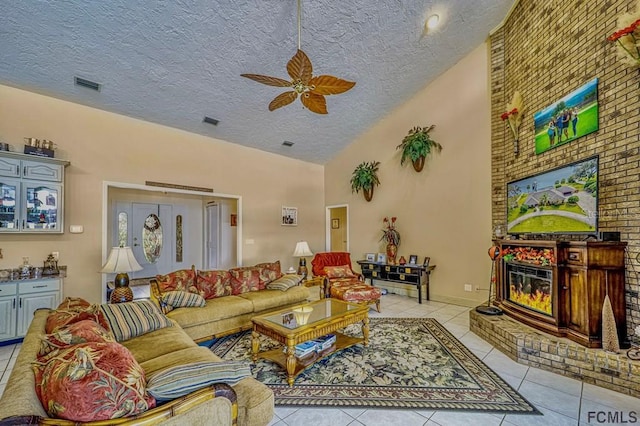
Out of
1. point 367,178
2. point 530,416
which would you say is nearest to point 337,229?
point 367,178

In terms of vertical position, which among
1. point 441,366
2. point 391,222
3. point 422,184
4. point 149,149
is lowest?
point 441,366

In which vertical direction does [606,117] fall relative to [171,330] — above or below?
above

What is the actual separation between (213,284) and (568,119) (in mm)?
4826

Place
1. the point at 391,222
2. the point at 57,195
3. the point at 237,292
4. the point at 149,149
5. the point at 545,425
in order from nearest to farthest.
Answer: the point at 545,425
the point at 57,195
the point at 237,292
the point at 149,149
the point at 391,222

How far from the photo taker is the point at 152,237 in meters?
7.54

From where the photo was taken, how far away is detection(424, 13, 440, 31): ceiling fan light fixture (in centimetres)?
395

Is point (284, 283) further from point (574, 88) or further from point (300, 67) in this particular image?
point (574, 88)

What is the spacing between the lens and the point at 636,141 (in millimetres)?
2570

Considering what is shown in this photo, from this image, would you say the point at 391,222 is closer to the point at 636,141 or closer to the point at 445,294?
the point at 445,294

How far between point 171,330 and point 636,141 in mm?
4626

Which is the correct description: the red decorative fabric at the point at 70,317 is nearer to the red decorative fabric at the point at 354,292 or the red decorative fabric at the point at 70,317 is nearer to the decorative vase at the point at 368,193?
the red decorative fabric at the point at 354,292

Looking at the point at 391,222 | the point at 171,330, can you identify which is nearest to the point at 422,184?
the point at 391,222

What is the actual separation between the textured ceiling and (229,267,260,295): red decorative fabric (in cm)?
276

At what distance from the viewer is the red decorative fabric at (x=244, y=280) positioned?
163 inches
